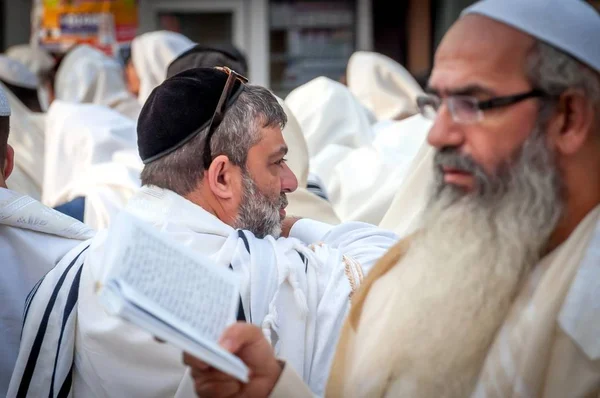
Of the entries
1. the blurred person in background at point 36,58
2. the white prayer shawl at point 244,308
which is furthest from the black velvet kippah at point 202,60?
the blurred person in background at point 36,58

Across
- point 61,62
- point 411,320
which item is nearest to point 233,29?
point 61,62

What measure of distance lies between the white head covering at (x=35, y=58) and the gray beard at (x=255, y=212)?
706 centimetres

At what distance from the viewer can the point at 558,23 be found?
5.61 feet

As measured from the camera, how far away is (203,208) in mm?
2518

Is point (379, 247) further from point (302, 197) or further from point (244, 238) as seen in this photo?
point (302, 197)

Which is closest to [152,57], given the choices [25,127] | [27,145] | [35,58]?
[25,127]

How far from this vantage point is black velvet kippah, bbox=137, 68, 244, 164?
252cm

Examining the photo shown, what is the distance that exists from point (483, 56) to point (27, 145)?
4.68 m

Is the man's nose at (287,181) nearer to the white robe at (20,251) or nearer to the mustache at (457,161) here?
the white robe at (20,251)

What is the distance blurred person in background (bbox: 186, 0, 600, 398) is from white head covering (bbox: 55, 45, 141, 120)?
5757 mm

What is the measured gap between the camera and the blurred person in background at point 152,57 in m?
6.91

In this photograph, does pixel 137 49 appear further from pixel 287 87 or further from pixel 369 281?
pixel 369 281

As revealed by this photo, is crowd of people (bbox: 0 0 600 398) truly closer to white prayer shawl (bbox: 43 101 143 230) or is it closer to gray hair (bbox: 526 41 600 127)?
gray hair (bbox: 526 41 600 127)

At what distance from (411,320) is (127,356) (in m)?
0.76
